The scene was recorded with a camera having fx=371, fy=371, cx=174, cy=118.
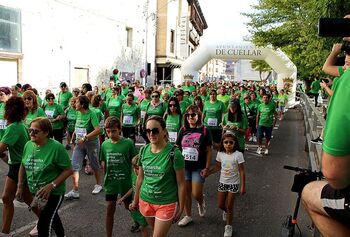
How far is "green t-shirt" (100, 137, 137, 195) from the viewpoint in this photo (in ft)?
14.6

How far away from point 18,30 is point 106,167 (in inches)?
550

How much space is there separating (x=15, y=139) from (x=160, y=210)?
2.10 meters

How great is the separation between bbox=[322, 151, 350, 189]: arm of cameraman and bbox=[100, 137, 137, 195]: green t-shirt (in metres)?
3.14

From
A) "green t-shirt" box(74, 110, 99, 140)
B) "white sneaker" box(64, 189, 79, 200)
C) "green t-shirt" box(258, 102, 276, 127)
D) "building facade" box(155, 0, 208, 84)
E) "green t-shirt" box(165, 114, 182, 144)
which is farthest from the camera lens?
"building facade" box(155, 0, 208, 84)

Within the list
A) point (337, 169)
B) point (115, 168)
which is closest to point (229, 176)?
point (115, 168)

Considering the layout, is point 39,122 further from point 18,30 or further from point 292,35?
point 292,35

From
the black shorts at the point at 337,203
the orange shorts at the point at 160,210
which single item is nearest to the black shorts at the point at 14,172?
the orange shorts at the point at 160,210

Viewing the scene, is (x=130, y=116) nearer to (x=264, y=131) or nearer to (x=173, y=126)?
(x=173, y=126)

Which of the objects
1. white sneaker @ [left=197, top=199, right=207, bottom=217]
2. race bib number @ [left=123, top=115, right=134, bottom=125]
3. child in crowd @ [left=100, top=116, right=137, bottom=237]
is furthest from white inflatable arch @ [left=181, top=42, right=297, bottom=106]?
child in crowd @ [left=100, top=116, right=137, bottom=237]

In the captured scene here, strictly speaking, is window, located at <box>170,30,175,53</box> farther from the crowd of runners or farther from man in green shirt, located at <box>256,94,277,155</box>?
the crowd of runners

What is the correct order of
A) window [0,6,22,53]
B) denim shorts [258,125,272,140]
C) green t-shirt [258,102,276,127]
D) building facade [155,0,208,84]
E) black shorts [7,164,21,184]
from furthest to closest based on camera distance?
building facade [155,0,208,84] → window [0,6,22,53] → denim shorts [258,125,272,140] → green t-shirt [258,102,276,127] → black shorts [7,164,21,184]

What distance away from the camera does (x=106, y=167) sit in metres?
4.50

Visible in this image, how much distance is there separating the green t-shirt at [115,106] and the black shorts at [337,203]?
888 centimetres

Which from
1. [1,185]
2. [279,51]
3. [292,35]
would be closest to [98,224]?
[1,185]
